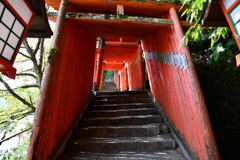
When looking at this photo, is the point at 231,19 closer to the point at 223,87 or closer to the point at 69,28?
the point at 223,87

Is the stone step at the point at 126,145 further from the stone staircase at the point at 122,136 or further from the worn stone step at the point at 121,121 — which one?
the worn stone step at the point at 121,121

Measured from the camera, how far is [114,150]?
3.11 metres

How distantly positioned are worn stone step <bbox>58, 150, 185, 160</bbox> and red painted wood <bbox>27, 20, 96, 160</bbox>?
0.48m

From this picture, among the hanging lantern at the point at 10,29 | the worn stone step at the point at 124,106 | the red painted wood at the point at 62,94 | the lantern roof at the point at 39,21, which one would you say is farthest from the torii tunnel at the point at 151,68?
the hanging lantern at the point at 10,29

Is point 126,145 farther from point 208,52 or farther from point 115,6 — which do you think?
point 115,6

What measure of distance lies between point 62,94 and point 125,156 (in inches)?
78.0

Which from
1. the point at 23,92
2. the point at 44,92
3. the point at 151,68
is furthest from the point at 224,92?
the point at 23,92

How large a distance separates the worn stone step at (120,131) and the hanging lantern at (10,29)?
237 centimetres

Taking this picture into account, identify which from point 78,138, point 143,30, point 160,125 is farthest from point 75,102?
point 143,30

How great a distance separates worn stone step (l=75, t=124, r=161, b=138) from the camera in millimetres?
3507

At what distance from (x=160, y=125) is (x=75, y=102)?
254 cm

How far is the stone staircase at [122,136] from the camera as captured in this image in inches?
115

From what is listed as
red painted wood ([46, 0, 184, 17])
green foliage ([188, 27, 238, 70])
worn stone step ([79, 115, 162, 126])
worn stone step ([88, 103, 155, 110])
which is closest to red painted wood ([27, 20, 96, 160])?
worn stone step ([79, 115, 162, 126])

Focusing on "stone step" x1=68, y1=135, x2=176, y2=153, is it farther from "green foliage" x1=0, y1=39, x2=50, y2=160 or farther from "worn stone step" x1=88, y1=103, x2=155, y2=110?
"green foliage" x1=0, y1=39, x2=50, y2=160
